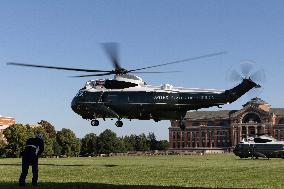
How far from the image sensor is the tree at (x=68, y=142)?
147125 millimetres

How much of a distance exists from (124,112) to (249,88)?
12.4m

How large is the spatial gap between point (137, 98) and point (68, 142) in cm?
10551

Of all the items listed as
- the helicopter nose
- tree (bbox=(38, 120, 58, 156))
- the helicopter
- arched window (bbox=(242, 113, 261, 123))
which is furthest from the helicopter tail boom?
arched window (bbox=(242, 113, 261, 123))

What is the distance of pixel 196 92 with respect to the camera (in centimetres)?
4328

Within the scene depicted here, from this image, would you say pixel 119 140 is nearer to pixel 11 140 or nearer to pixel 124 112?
pixel 11 140

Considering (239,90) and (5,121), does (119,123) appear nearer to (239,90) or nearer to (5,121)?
(239,90)

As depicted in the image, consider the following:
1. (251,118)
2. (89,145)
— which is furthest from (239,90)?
(251,118)

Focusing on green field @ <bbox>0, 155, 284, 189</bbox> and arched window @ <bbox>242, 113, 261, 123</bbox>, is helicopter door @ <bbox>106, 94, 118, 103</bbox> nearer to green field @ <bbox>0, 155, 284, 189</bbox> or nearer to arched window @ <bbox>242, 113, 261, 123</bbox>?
green field @ <bbox>0, 155, 284, 189</bbox>

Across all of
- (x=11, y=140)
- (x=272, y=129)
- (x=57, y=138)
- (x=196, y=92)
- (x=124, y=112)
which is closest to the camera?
(x=196, y=92)

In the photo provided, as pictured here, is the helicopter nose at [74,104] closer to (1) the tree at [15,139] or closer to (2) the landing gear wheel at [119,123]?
(2) the landing gear wheel at [119,123]

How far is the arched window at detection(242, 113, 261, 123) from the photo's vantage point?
7715 inches

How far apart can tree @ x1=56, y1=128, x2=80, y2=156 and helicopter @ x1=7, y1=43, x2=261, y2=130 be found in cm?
10007

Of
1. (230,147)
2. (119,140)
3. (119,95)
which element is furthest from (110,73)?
(230,147)

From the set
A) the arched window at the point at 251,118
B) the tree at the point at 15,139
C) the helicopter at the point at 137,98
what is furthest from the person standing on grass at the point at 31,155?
the arched window at the point at 251,118
